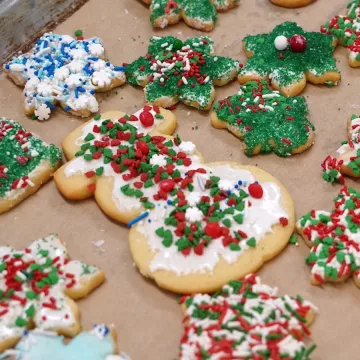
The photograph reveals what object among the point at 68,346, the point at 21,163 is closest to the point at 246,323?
the point at 68,346

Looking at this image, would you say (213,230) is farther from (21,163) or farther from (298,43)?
(298,43)

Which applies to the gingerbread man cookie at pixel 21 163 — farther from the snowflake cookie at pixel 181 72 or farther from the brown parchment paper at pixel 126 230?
the snowflake cookie at pixel 181 72

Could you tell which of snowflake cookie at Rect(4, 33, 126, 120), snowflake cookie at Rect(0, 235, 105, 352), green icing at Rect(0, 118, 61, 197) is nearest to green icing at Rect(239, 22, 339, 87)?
snowflake cookie at Rect(4, 33, 126, 120)

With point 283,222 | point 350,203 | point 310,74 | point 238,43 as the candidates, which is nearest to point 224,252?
point 283,222

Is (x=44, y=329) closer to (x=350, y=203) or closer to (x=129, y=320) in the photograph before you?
(x=129, y=320)

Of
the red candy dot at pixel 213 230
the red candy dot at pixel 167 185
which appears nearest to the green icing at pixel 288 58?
the red candy dot at pixel 167 185
